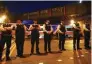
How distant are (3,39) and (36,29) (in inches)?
97.9

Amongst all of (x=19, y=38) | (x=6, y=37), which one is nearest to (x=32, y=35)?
(x=19, y=38)

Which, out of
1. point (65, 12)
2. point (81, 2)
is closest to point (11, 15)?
point (65, 12)

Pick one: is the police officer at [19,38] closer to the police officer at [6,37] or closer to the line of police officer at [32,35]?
the line of police officer at [32,35]

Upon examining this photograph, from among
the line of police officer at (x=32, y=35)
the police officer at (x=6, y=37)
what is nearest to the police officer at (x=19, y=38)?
the line of police officer at (x=32, y=35)

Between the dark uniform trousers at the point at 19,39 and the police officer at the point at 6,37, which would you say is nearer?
the police officer at the point at 6,37

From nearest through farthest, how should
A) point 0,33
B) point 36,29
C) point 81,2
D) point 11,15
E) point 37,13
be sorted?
point 0,33, point 36,29, point 81,2, point 37,13, point 11,15

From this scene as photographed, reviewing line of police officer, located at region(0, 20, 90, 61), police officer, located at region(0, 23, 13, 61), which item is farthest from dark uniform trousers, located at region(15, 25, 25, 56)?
police officer, located at region(0, 23, 13, 61)

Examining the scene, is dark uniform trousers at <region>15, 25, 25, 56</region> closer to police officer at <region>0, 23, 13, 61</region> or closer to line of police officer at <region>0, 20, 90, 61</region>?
line of police officer at <region>0, 20, 90, 61</region>

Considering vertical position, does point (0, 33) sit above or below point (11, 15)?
below

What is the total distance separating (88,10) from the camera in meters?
41.2

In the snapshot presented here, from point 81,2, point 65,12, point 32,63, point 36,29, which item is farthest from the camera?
point 65,12

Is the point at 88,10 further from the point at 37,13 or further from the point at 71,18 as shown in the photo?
the point at 37,13

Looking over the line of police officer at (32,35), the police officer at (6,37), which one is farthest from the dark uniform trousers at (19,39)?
the police officer at (6,37)

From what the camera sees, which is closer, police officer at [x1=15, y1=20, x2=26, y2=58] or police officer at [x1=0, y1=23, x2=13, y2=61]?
police officer at [x1=0, y1=23, x2=13, y2=61]
